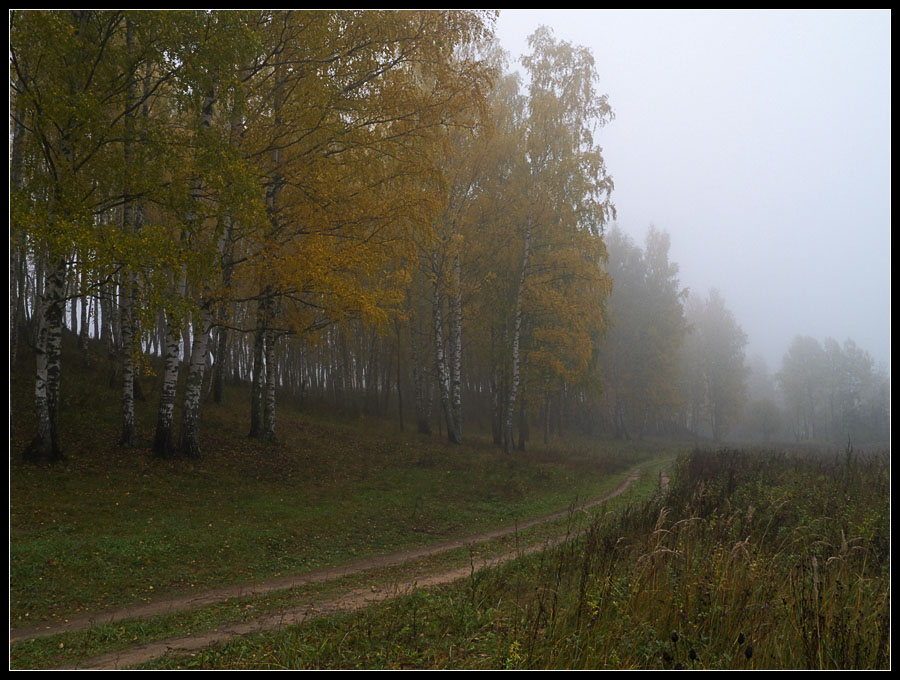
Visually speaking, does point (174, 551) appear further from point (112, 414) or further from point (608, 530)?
point (112, 414)

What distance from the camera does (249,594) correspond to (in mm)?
6668

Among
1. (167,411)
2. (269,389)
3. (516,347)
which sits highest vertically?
(516,347)

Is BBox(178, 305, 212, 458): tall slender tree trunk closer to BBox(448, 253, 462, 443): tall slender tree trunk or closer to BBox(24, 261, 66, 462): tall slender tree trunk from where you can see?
BBox(24, 261, 66, 462): tall slender tree trunk

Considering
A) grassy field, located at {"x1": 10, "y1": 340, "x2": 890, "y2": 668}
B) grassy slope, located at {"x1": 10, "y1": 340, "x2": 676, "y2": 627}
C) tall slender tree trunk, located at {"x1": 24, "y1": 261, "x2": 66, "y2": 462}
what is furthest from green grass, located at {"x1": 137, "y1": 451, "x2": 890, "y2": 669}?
tall slender tree trunk, located at {"x1": 24, "y1": 261, "x2": 66, "y2": 462}

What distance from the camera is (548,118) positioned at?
20.1 meters

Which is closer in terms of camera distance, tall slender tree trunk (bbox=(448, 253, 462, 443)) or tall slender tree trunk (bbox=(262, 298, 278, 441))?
tall slender tree trunk (bbox=(262, 298, 278, 441))

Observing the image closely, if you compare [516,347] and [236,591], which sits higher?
[516,347]

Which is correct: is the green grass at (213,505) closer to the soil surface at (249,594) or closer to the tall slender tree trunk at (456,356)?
the soil surface at (249,594)

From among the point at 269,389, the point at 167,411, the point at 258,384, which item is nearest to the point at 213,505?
the point at 167,411

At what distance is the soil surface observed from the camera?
460 centimetres

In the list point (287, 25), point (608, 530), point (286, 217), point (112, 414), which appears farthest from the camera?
point (112, 414)

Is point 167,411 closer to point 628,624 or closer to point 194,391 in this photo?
point 194,391

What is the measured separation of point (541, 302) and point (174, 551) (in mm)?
15269
